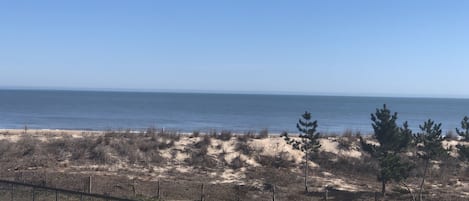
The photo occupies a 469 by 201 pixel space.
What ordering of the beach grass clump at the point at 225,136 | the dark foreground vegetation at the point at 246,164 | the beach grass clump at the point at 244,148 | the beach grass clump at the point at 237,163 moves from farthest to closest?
the beach grass clump at the point at 225,136, the beach grass clump at the point at 244,148, the beach grass clump at the point at 237,163, the dark foreground vegetation at the point at 246,164

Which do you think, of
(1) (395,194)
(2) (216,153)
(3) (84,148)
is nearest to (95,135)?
(3) (84,148)

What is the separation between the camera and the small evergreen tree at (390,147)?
25453 mm

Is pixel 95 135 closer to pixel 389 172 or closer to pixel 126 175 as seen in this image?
pixel 126 175

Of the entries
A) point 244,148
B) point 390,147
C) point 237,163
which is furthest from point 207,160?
point 390,147

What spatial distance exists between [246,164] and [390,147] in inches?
409

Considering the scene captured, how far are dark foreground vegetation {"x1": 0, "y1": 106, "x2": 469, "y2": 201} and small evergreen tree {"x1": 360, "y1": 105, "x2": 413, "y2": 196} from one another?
0.05 meters

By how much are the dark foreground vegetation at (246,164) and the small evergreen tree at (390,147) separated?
0.05m

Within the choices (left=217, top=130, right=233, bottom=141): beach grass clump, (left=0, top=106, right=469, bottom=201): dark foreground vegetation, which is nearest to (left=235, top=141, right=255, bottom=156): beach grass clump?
(left=0, top=106, right=469, bottom=201): dark foreground vegetation

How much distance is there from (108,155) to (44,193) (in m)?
11.1

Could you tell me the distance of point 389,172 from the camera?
25.3 m

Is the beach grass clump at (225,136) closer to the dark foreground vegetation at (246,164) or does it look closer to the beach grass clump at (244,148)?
the dark foreground vegetation at (246,164)

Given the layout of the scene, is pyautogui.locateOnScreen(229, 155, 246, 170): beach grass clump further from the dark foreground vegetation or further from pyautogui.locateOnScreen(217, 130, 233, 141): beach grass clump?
pyautogui.locateOnScreen(217, 130, 233, 141): beach grass clump

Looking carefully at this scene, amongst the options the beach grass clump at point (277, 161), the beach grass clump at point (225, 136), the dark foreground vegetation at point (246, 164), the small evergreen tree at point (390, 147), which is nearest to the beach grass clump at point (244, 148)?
the dark foreground vegetation at point (246, 164)

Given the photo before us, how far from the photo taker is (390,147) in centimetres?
2666
